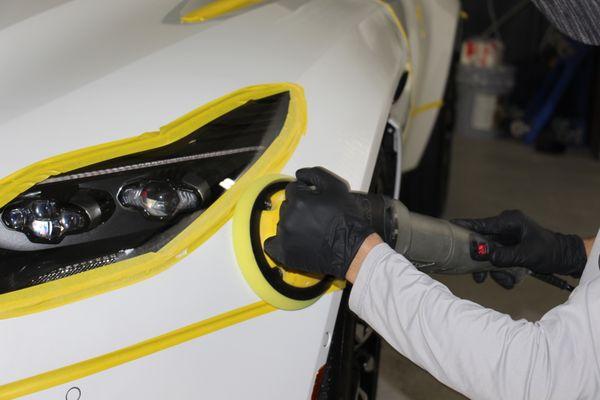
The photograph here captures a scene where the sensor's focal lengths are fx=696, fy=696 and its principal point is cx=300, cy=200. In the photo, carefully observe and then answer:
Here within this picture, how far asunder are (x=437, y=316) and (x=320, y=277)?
0.80 feet

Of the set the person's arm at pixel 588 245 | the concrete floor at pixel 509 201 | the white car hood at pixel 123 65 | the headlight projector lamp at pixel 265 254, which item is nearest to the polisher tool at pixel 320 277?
the headlight projector lamp at pixel 265 254

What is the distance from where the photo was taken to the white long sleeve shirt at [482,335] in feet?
3.63

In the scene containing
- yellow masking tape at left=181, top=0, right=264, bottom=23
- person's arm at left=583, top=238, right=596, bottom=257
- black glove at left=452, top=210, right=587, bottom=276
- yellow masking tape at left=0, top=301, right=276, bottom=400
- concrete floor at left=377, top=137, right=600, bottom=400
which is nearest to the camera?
yellow masking tape at left=0, top=301, right=276, bottom=400

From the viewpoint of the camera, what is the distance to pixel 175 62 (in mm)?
1332

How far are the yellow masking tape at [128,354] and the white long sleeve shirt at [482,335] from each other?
21cm

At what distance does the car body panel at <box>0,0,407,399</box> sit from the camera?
1.06m

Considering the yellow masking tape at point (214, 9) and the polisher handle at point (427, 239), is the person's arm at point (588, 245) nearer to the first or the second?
the polisher handle at point (427, 239)

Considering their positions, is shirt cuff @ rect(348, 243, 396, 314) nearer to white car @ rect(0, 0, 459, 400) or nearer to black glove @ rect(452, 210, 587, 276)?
white car @ rect(0, 0, 459, 400)

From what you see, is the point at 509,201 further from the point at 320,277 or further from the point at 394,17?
the point at 320,277

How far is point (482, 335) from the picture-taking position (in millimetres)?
1147

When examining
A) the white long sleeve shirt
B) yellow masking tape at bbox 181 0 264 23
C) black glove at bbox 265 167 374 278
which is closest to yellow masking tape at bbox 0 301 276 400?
black glove at bbox 265 167 374 278

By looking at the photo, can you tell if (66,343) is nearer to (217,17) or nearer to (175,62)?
(175,62)

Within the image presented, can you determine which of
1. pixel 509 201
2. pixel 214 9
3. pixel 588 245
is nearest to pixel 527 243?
pixel 588 245

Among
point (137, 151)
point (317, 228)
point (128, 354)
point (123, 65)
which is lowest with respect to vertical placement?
point (128, 354)
